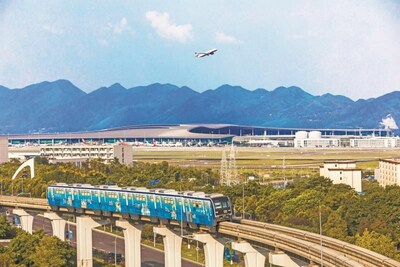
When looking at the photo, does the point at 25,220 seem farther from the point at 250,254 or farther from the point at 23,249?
the point at 250,254

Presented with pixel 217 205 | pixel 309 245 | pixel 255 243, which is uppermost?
pixel 217 205

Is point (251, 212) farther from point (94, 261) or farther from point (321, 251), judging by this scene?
point (321, 251)

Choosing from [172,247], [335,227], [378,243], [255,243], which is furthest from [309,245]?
[335,227]

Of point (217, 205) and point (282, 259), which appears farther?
point (217, 205)

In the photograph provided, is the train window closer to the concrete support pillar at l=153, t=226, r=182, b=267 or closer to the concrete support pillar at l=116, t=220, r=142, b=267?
the concrete support pillar at l=153, t=226, r=182, b=267

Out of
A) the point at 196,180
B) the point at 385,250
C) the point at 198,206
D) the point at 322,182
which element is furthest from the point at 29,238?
the point at 196,180

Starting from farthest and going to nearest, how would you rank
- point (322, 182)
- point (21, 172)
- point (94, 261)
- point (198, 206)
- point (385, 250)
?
point (21, 172) < point (322, 182) < point (94, 261) < point (198, 206) < point (385, 250)

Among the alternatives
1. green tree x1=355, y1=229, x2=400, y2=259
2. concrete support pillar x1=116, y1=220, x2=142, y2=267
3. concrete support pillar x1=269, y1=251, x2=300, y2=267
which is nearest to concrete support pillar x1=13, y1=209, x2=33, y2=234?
concrete support pillar x1=116, y1=220, x2=142, y2=267
